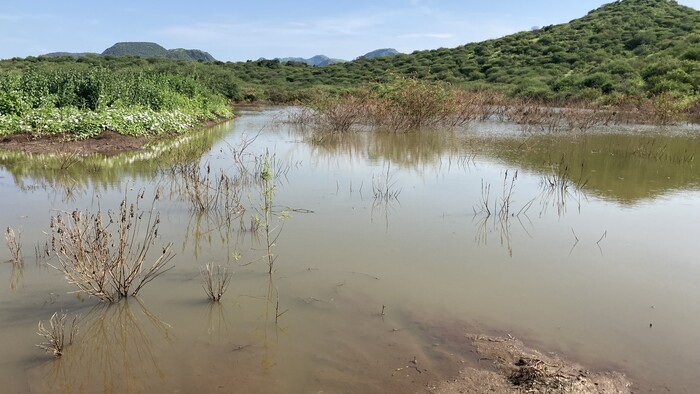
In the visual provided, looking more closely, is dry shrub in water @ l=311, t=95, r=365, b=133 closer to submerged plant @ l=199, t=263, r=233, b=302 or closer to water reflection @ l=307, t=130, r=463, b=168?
water reflection @ l=307, t=130, r=463, b=168

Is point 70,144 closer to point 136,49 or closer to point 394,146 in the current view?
point 394,146

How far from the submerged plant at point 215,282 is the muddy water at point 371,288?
0.26 feet

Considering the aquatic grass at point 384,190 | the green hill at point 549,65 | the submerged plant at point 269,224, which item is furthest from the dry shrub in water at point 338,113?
the submerged plant at point 269,224

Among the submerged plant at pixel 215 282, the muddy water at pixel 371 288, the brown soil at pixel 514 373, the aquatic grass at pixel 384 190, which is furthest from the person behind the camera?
the aquatic grass at pixel 384 190

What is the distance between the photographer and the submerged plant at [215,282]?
4078 millimetres

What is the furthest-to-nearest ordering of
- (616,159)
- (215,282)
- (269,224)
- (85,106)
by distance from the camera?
(85,106) < (616,159) < (269,224) < (215,282)

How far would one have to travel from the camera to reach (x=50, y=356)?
3.30 metres

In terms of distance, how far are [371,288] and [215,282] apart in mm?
1346

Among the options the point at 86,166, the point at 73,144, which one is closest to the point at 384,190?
the point at 86,166

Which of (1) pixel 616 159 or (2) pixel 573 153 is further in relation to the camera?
(2) pixel 573 153

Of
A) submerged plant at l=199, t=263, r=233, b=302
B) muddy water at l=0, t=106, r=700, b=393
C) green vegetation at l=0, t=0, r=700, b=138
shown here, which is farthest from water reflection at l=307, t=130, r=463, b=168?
submerged plant at l=199, t=263, r=233, b=302

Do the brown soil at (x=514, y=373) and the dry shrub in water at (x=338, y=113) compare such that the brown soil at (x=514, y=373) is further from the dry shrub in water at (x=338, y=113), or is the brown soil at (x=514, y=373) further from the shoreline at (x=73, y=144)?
the dry shrub in water at (x=338, y=113)

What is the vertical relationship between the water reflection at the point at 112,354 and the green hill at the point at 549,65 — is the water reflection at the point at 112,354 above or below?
below

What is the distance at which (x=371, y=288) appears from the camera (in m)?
4.41
